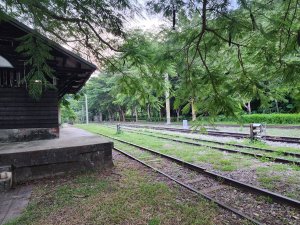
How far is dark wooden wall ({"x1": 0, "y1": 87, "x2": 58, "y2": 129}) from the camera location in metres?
7.45

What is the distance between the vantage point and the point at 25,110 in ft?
25.3

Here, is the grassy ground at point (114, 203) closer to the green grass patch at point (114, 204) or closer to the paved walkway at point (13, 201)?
the green grass patch at point (114, 204)

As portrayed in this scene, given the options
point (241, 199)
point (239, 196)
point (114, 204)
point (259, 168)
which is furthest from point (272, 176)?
point (114, 204)

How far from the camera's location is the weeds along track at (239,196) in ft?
12.1

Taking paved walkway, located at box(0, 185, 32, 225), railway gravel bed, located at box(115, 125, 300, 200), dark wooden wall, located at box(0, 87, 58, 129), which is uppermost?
dark wooden wall, located at box(0, 87, 58, 129)

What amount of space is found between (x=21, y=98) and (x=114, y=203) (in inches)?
211

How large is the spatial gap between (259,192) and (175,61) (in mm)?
3006

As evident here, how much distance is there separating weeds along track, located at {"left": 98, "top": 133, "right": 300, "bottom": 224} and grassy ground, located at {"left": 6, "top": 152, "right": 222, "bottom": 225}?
15.4 inches

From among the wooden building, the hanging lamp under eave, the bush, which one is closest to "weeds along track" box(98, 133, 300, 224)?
the wooden building

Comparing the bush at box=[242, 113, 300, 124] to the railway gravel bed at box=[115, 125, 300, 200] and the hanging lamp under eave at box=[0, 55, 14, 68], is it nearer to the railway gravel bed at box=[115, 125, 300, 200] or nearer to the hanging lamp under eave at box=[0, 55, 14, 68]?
the railway gravel bed at box=[115, 125, 300, 200]

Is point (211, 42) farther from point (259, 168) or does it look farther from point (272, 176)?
point (259, 168)

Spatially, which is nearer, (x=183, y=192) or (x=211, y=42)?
(x=211, y=42)

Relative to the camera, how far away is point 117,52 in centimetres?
533

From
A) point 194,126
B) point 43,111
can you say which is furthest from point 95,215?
point 43,111
